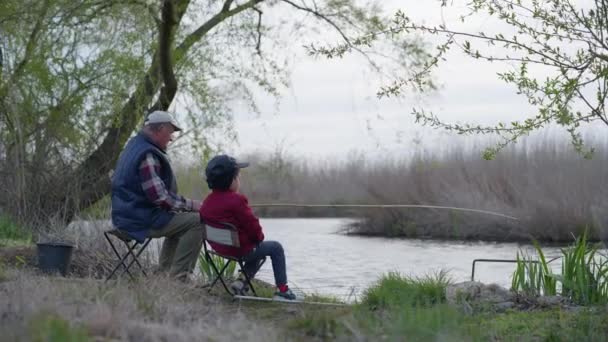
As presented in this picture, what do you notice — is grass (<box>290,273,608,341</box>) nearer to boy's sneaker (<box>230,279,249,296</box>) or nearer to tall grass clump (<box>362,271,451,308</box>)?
tall grass clump (<box>362,271,451,308</box>)

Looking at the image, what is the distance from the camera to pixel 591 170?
2103 cm

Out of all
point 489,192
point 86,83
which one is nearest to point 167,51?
point 86,83

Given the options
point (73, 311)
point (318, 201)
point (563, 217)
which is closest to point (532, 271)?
point (73, 311)

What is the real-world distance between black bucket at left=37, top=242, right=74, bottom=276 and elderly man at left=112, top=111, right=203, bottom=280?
1.51 m

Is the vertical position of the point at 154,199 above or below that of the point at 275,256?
above

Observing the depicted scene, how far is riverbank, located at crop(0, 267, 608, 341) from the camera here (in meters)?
4.46

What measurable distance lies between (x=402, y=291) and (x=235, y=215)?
51.7 inches

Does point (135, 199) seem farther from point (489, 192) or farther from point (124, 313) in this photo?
point (489, 192)

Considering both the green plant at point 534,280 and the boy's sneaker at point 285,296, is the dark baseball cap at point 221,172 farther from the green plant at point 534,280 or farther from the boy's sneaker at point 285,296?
the green plant at point 534,280

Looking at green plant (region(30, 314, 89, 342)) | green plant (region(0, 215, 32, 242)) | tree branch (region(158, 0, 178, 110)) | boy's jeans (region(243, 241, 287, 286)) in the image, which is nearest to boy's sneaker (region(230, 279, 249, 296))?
boy's jeans (region(243, 241, 287, 286))

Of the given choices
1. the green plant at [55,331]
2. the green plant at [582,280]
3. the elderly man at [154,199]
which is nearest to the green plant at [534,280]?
the green plant at [582,280]

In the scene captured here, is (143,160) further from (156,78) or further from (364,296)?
(156,78)

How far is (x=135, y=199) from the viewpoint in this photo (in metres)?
7.35

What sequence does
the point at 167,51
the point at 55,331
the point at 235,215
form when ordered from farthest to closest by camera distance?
the point at 167,51 < the point at 235,215 < the point at 55,331
